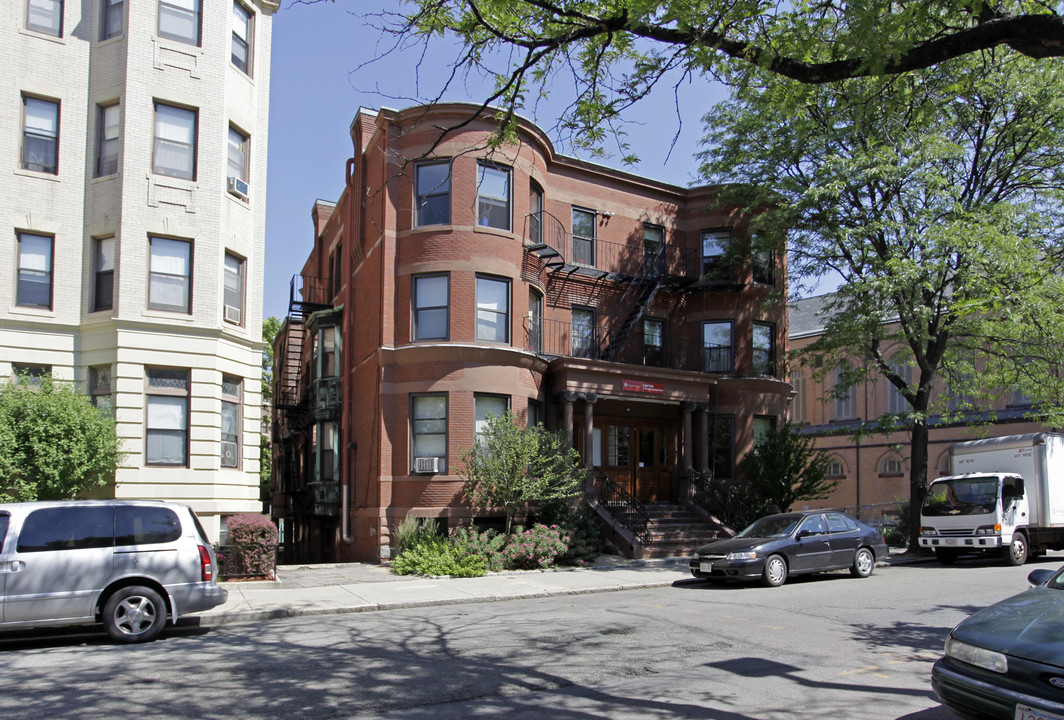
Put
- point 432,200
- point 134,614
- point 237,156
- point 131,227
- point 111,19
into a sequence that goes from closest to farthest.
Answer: point 134,614 < point 131,227 < point 111,19 < point 237,156 < point 432,200

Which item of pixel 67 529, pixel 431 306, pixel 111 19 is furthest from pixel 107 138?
pixel 67 529

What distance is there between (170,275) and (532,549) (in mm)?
10550

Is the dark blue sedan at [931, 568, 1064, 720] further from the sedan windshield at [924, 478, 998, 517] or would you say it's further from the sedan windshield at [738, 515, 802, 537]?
the sedan windshield at [924, 478, 998, 517]

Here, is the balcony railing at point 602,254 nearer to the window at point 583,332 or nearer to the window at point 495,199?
the window at point 495,199

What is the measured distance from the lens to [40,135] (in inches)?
725

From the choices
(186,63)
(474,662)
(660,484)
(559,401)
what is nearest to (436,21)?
(474,662)

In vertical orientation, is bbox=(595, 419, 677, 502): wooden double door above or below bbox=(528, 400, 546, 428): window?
below

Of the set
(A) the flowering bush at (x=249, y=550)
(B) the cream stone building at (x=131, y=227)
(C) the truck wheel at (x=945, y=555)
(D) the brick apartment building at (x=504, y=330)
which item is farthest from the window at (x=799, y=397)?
(A) the flowering bush at (x=249, y=550)

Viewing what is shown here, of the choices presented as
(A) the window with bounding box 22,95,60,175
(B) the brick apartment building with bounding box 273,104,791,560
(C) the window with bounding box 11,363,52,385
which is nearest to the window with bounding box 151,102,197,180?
(A) the window with bounding box 22,95,60,175

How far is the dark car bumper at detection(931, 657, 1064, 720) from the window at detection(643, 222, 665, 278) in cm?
2147

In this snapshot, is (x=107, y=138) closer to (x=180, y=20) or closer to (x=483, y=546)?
(x=180, y=20)

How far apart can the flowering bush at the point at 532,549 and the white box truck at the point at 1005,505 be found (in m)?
9.98

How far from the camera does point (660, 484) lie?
26.5 m

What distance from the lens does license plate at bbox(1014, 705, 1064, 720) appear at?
16.6 ft
